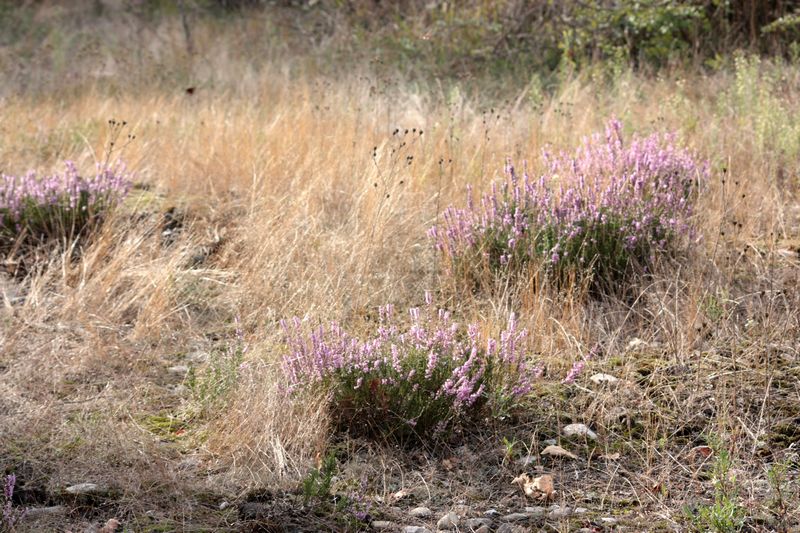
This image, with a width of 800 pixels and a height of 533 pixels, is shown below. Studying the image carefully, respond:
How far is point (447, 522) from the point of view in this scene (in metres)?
2.99

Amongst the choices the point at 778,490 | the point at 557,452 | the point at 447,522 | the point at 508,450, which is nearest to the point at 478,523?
the point at 447,522

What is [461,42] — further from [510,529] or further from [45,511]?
[45,511]

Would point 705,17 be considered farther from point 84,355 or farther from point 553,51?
point 84,355

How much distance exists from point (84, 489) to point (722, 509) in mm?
2110

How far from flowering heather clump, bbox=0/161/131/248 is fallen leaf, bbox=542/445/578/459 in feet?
10.4

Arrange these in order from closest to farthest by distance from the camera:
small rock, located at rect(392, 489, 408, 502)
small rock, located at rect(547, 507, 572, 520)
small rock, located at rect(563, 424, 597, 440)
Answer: small rock, located at rect(547, 507, 572, 520) → small rock, located at rect(392, 489, 408, 502) → small rock, located at rect(563, 424, 597, 440)

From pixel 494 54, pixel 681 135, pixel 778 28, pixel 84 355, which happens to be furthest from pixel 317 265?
pixel 778 28

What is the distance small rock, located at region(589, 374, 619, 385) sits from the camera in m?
3.78

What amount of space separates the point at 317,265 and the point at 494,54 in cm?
574

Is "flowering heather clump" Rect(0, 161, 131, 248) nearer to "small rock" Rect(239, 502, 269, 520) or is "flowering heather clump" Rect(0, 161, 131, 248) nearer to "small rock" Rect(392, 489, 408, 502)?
"small rock" Rect(239, 502, 269, 520)

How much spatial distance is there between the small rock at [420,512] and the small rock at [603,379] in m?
1.08

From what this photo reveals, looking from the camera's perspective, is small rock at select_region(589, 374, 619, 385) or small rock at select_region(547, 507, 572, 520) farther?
small rock at select_region(589, 374, 619, 385)

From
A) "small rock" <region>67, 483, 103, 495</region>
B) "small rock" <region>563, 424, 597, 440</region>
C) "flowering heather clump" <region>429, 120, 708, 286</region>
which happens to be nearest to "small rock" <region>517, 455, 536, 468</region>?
"small rock" <region>563, 424, 597, 440</region>

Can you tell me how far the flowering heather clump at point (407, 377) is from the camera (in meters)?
3.45
